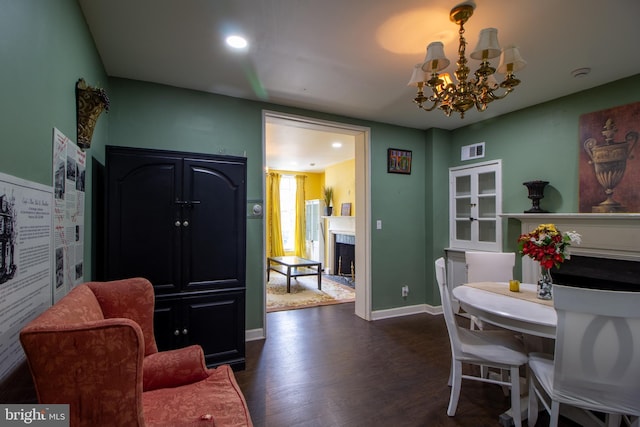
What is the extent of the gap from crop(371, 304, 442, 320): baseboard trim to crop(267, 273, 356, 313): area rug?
89 cm

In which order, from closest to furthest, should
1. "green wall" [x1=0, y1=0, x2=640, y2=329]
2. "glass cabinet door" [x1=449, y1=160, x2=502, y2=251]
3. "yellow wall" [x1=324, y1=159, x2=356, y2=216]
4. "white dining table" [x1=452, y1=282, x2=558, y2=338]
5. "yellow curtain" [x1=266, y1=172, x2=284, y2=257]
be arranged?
"green wall" [x1=0, y1=0, x2=640, y2=329]
"white dining table" [x1=452, y1=282, x2=558, y2=338]
"glass cabinet door" [x1=449, y1=160, x2=502, y2=251]
"yellow wall" [x1=324, y1=159, x2=356, y2=216]
"yellow curtain" [x1=266, y1=172, x2=284, y2=257]

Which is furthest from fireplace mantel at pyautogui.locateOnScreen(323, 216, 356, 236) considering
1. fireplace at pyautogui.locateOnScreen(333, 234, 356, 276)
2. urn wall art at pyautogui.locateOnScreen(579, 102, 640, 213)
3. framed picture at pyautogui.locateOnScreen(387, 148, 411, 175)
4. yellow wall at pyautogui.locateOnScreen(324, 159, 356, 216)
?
urn wall art at pyautogui.locateOnScreen(579, 102, 640, 213)

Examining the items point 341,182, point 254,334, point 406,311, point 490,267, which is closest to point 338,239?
point 341,182

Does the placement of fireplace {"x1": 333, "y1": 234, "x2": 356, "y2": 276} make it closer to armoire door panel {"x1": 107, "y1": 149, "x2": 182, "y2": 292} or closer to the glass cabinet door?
the glass cabinet door

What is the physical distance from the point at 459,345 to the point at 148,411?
1.75m

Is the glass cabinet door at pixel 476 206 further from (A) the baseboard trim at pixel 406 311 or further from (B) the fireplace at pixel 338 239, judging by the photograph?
(B) the fireplace at pixel 338 239

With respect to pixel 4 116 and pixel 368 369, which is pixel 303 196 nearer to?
pixel 368 369

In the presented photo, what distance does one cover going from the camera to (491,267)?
2.85 meters

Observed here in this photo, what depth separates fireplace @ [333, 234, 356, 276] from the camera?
259 inches

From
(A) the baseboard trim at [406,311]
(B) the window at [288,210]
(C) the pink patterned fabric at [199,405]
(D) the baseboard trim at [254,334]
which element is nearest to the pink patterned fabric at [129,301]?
(C) the pink patterned fabric at [199,405]

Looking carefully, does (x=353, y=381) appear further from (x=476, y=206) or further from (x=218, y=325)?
(x=476, y=206)

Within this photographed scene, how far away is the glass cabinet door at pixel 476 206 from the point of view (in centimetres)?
369

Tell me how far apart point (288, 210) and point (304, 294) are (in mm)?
3499

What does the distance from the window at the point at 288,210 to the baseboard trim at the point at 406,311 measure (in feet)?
15.3
